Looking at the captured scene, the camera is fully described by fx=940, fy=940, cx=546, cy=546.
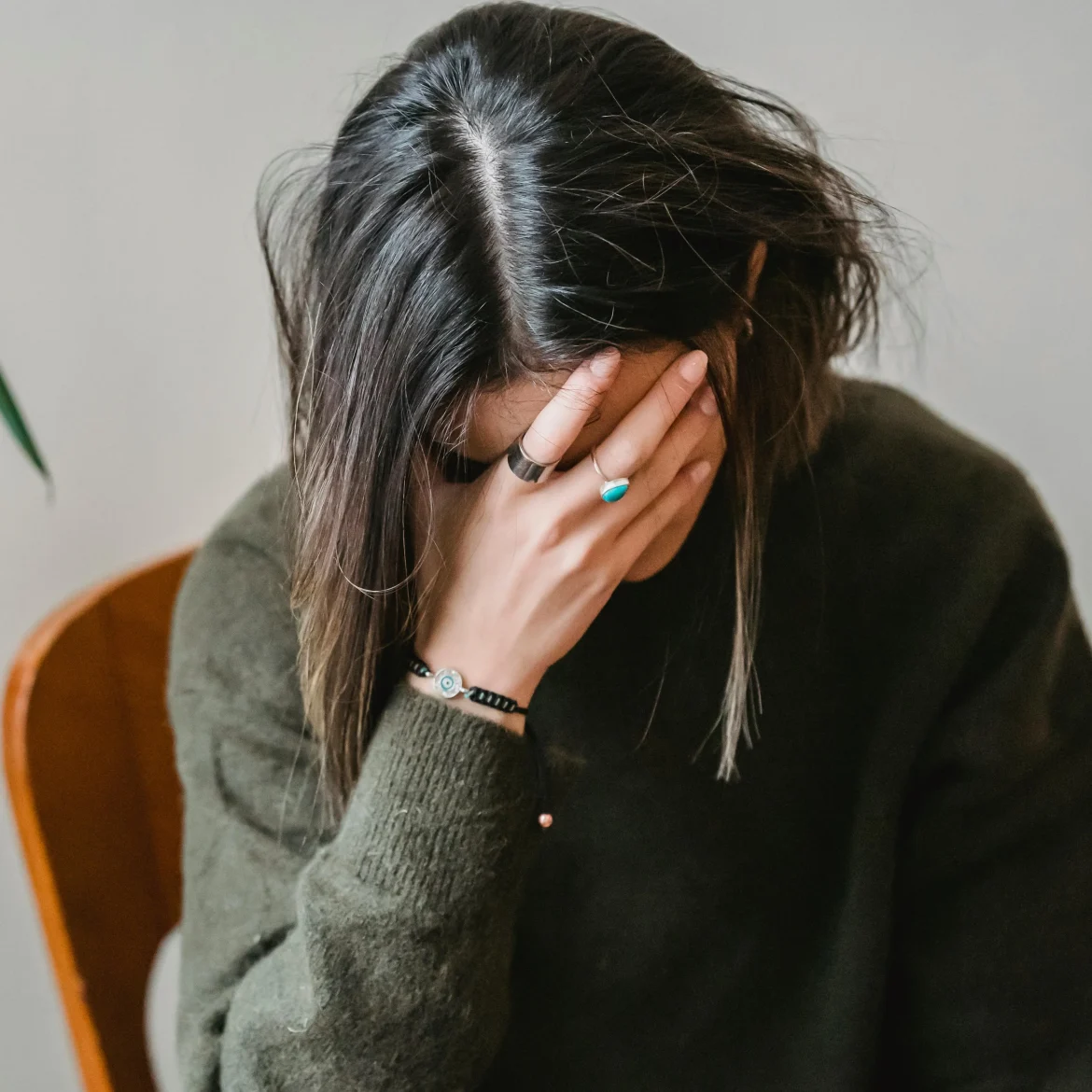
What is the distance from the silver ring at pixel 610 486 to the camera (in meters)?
0.50

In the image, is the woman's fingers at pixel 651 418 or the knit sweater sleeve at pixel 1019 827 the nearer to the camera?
the woman's fingers at pixel 651 418

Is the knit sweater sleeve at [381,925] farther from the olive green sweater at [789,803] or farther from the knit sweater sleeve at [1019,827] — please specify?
the knit sweater sleeve at [1019,827]

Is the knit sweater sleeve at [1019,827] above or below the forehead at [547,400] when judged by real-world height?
below

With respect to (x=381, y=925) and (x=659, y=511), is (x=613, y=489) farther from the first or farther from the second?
(x=381, y=925)

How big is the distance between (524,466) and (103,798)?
45cm

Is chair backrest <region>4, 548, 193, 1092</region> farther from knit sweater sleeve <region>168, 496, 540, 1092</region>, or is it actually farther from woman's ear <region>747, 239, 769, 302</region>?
woman's ear <region>747, 239, 769, 302</region>

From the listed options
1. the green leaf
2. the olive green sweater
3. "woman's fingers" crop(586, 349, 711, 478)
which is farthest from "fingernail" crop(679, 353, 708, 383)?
the green leaf

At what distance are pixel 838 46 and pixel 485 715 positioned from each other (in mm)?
656

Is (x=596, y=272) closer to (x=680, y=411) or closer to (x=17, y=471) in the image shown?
(x=680, y=411)

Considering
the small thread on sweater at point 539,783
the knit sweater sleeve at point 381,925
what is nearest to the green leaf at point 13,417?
the knit sweater sleeve at point 381,925

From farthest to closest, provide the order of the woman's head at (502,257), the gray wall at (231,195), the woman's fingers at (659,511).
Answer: the gray wall at (231,195) < the woman's fingers at (659,511) < the woman's head at (502,257)

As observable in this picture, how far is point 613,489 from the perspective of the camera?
499mm

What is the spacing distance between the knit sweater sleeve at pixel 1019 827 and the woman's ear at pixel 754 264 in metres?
0.24

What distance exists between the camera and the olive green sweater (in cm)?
59
